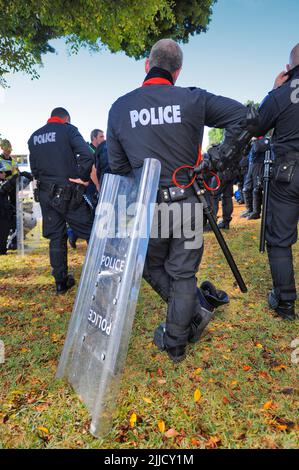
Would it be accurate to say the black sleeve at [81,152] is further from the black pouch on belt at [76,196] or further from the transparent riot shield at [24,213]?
the transparent riot shield at [24,213]

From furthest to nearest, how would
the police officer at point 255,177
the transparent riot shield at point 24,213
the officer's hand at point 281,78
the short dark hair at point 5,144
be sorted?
the police officer at point 255,177 < the short dark hair at point 5,144 < the transparent riot shield at point 24,213 < the officer's hand at point 281,78

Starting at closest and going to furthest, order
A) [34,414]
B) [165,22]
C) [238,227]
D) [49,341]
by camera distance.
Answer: [34,414], [49,341], [238,227], [165,22]

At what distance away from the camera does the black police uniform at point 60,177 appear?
14.1 feet

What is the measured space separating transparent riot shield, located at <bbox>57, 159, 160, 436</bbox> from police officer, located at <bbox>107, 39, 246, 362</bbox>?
245mm

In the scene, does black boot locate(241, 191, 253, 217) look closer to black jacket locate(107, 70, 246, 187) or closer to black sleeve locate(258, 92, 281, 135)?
black sleeve locate(258, 92, 281, 135)

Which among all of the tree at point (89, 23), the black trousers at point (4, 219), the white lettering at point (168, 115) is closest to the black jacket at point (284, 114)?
the white lettering at point (168, 115)

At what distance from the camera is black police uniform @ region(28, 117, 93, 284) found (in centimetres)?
431

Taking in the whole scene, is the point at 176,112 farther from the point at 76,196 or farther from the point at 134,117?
the point at 76,196

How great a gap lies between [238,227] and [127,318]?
6871 mm

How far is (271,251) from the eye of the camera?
339 centimetres

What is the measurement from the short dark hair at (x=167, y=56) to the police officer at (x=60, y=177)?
2.02m
